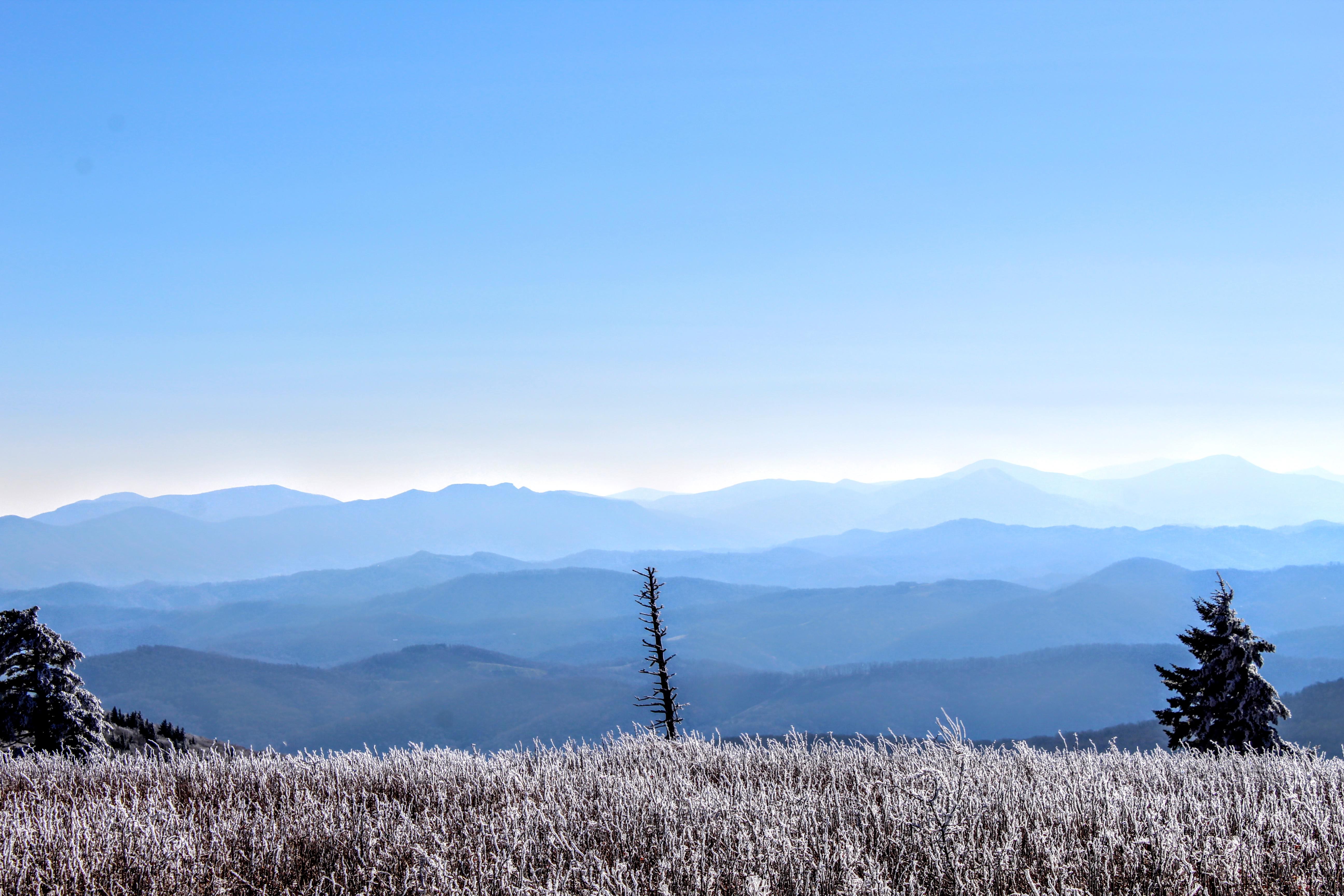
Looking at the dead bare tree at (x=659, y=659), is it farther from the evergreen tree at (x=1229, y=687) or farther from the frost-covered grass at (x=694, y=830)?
the evergreen tree at (x=1229, y=687)

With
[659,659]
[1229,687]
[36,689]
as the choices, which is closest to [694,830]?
[659,659]

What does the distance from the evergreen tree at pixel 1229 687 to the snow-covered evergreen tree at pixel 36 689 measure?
29.0 m

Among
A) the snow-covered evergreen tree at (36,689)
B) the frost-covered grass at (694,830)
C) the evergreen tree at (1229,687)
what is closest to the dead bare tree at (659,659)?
the frost-covered grass at (694,830)

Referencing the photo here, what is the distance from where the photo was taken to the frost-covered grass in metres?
4.73

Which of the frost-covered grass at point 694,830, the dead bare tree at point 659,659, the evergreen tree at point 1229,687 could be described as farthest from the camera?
the evergreen tree at point 1229,687

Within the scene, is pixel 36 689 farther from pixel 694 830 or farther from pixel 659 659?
pixel 694 830

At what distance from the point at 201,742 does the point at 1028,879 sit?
113 m

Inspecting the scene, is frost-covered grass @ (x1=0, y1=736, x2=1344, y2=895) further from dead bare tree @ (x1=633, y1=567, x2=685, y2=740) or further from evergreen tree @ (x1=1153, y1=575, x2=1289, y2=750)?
evergreen tree @ (x1=1153, y1=575, x2=1289, y2=750)

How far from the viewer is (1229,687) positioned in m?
22.0

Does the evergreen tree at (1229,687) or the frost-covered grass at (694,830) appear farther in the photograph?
the evergreen tree at (1229,687)

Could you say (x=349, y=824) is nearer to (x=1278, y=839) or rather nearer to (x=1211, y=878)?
(x=1211, y=878)

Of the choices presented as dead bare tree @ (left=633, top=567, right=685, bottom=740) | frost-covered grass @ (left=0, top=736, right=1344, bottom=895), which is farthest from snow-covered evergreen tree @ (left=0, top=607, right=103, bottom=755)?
frost-covered grass @ (left=0, top=736, right=1344, bottom=895)

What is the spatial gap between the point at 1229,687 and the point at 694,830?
22.7m

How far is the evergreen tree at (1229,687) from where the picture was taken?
21.5 m
